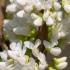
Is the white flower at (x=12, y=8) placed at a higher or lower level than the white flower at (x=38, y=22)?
higher

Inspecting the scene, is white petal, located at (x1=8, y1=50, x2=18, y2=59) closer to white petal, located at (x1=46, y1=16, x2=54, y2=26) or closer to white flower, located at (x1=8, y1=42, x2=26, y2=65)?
white flower, located at (x1=8, y1=42, x2=26, y2=65)

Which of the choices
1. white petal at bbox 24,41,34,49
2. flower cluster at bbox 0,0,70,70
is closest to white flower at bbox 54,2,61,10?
flower cluster at bbox 0,0,70,70

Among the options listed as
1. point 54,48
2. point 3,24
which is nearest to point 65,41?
point 54,48

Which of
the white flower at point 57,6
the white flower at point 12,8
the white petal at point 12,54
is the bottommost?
the white petal at point 12,54

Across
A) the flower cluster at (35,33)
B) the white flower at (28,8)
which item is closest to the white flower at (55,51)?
the flower cluster at (35,33)

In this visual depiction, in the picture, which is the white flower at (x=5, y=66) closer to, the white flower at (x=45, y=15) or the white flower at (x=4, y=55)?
the white flower at (x=4, y=55)

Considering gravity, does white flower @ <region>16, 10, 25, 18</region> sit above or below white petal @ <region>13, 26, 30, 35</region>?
above

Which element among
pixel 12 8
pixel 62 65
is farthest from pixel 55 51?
pixel 12 8

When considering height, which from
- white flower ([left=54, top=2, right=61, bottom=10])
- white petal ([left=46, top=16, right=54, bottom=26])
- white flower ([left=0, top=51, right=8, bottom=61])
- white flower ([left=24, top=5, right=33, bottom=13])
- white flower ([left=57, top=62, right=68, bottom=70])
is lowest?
white flower ([left=57, top=62, right=68, bottom=70])

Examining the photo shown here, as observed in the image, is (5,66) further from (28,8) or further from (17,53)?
(28,8)
